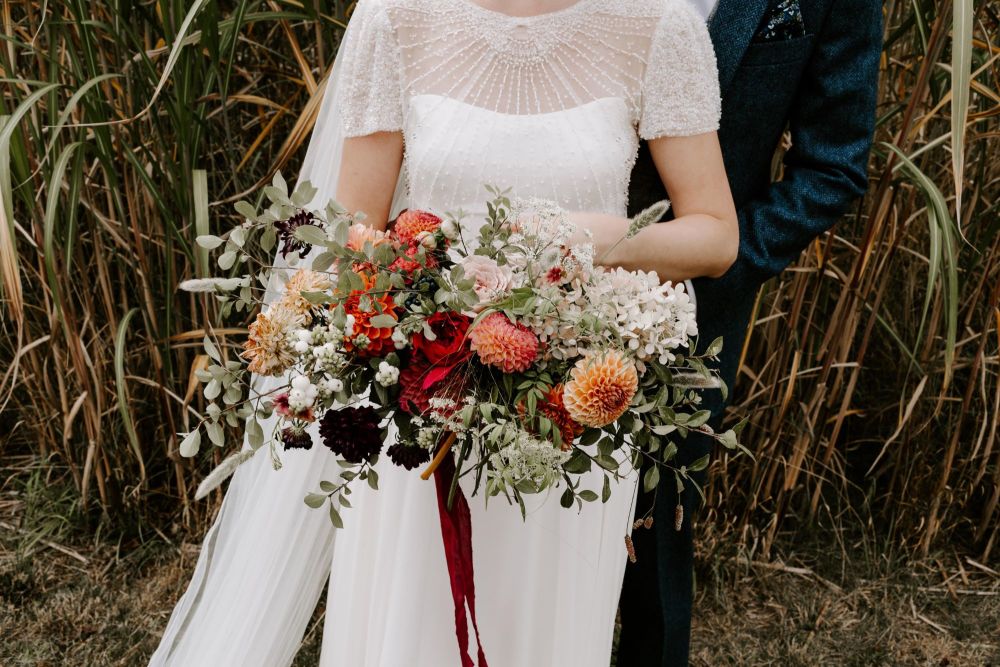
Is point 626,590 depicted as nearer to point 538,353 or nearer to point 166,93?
point 538,353

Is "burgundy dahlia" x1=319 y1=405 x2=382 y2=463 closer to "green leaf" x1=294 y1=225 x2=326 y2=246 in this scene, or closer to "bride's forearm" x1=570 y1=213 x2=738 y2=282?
"green leaf" x1=294 y1=225 x2=326 y2=246

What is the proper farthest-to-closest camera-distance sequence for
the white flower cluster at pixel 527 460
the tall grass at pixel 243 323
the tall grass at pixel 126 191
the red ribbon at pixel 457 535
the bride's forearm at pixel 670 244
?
1. the tall grass at pixel 243 323
2. the tall grass at pixel 126 191
3. the bride's forearm at pixel 670 244
4. the red ribbon at pixel 457 535
5. the white flower cluster at pixel 527 460

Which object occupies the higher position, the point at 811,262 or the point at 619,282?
the point at 619,282

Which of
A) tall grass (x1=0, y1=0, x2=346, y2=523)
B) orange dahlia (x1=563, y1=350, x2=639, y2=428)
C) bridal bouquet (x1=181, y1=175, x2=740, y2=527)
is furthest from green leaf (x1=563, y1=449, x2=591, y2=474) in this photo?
tall grass (x1=0, y1=0, x2=346, y2=523)

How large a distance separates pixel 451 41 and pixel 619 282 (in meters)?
0.57

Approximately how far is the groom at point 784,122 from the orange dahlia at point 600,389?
630 mm

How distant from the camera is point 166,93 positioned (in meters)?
2.08

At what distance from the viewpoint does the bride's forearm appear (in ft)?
4.58

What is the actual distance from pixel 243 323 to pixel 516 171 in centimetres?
135

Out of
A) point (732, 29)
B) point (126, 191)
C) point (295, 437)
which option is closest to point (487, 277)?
point (295, 437)

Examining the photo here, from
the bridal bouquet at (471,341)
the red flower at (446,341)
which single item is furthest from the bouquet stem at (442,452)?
the red flower at (446,341)

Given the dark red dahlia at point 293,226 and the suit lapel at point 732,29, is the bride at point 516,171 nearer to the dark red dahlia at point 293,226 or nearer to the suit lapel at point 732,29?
the suit lapel at point 732,29

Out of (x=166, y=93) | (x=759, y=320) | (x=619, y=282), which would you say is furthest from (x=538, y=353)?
(x=759, y=320)

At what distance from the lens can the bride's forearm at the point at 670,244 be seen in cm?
140
